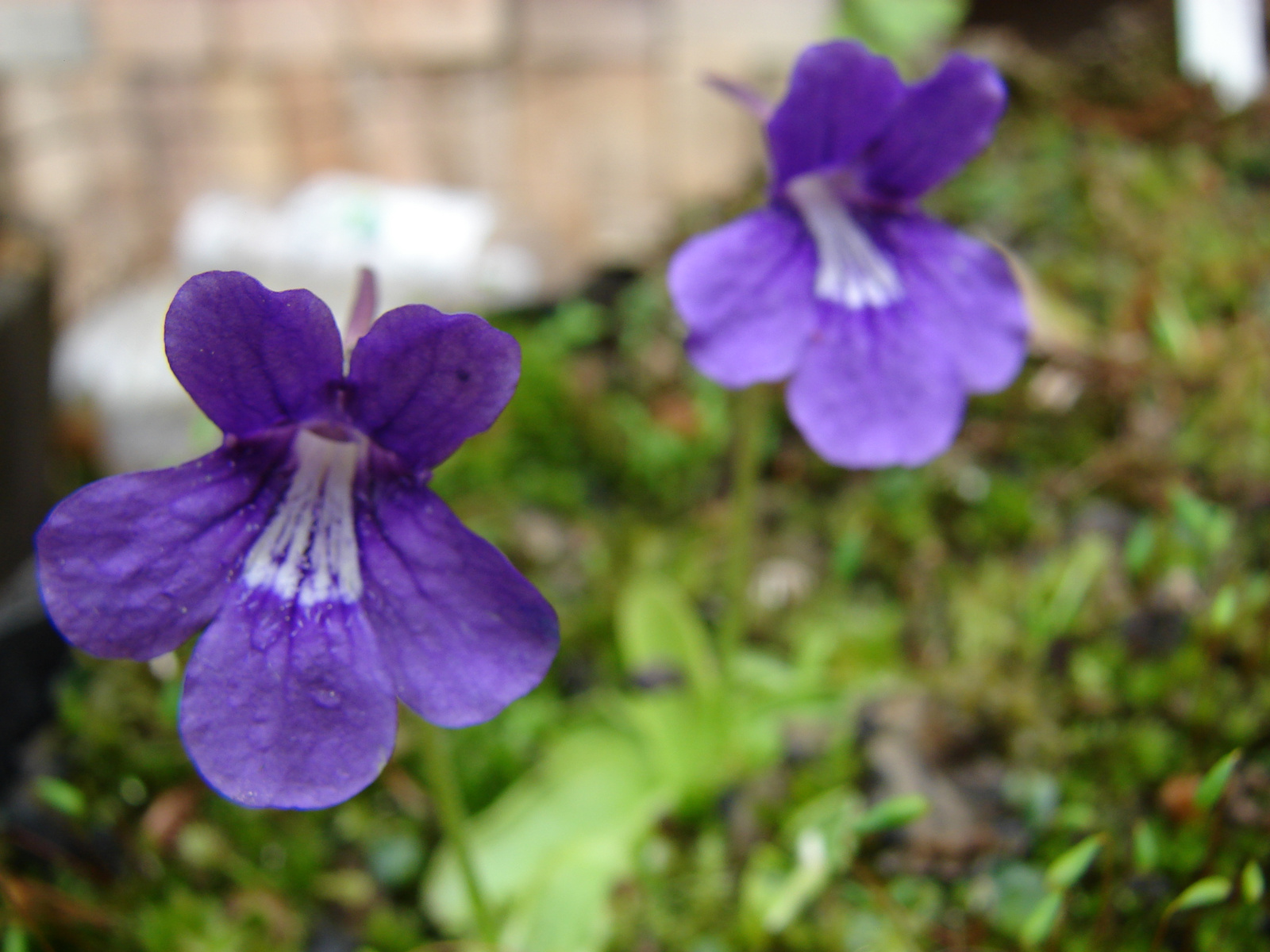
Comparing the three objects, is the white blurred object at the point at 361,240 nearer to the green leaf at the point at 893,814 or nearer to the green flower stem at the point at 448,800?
the green flower stem at the point at 448,800

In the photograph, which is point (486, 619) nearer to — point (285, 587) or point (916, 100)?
point (285, 587)

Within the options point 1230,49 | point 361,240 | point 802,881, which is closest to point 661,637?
point 802,881

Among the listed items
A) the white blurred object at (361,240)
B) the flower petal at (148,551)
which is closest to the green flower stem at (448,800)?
the flower petal at (148,551)

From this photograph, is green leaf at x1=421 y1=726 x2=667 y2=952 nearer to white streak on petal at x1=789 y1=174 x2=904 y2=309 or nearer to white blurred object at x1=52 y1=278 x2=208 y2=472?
white streak on petal at x1=789 y1=174 x2=904 y2=309

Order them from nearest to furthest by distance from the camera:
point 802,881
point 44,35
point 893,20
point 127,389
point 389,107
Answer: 1. point 802,881
2. point 893,20
3. point 127,389
4. point 44,35
5. point 389,107

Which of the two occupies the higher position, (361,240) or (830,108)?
(830,108)

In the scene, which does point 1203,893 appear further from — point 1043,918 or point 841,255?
point 841,255
